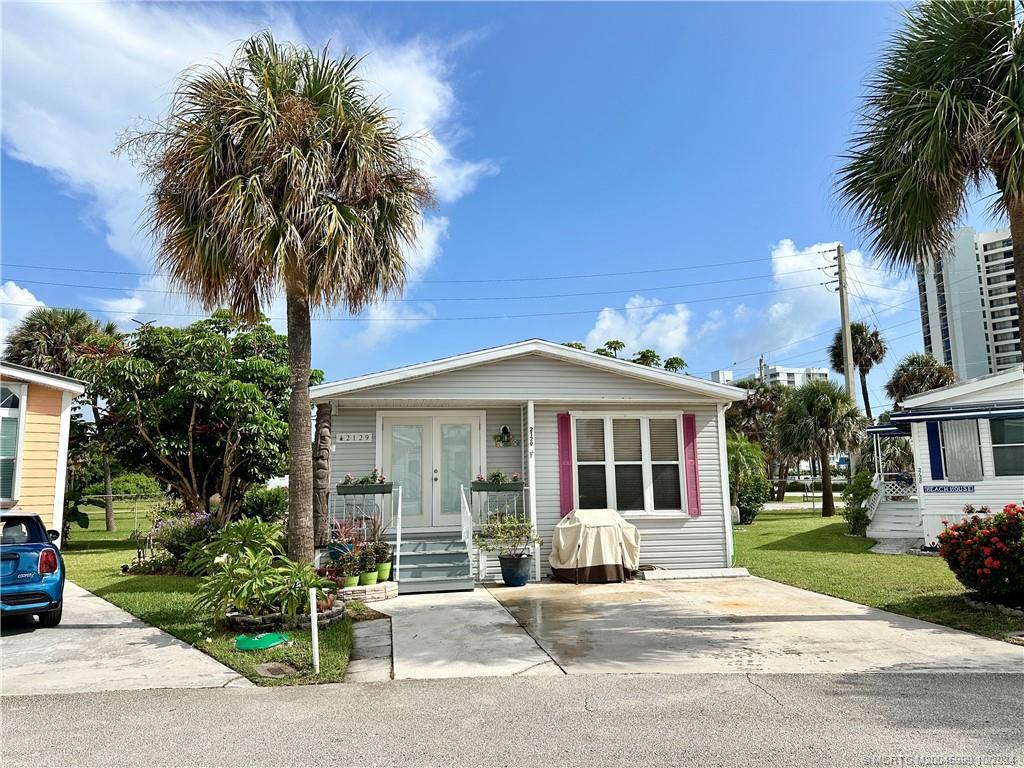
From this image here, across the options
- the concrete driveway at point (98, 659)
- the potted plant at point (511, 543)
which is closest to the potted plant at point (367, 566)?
the potted plant at point (511, 543)

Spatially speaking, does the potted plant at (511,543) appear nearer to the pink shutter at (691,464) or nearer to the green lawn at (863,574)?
the pink shutter at (691,464)

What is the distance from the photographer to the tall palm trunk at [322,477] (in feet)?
36.3

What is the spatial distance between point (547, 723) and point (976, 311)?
223ft

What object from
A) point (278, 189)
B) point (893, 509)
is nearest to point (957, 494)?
point (893, 509)

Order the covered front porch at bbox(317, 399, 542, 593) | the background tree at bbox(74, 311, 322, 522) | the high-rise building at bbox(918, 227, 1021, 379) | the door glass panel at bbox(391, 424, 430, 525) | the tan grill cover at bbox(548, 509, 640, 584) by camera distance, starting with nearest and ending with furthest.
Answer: the tan grill cover at bbox(548, 509, 640, 584) < the covered front porch at bbox(317, 399, 542, 593) < the door glass panel at bbox(391, 424, 430, 525) < the background tree at bbox(74, 311, 322, 522) < the high-rise building at bbox(918, 227, 1021, 379)

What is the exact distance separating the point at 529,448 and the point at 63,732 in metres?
8.30

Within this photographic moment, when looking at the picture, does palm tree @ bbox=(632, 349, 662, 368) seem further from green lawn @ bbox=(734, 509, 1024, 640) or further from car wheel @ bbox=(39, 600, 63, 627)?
car wheel @ bbox=(39, 600, 63, 627)

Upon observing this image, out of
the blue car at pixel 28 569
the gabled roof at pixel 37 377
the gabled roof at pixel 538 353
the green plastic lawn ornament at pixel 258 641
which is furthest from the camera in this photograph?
the gabled roof at pixel 37 377

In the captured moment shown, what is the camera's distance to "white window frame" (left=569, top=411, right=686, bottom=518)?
12.3 m

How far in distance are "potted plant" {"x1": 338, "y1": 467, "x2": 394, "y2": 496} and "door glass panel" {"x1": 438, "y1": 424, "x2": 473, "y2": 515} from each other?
3.87 feet

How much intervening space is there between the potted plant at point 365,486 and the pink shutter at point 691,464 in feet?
17.7

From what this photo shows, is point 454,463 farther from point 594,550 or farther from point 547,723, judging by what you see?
point 547,723

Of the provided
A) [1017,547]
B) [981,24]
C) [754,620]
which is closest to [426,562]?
[754,620]

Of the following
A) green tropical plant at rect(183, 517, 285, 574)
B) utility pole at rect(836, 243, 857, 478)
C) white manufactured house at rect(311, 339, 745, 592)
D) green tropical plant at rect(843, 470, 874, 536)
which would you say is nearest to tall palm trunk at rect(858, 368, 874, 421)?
utility pole at rect(836, 243, 857, 478)
